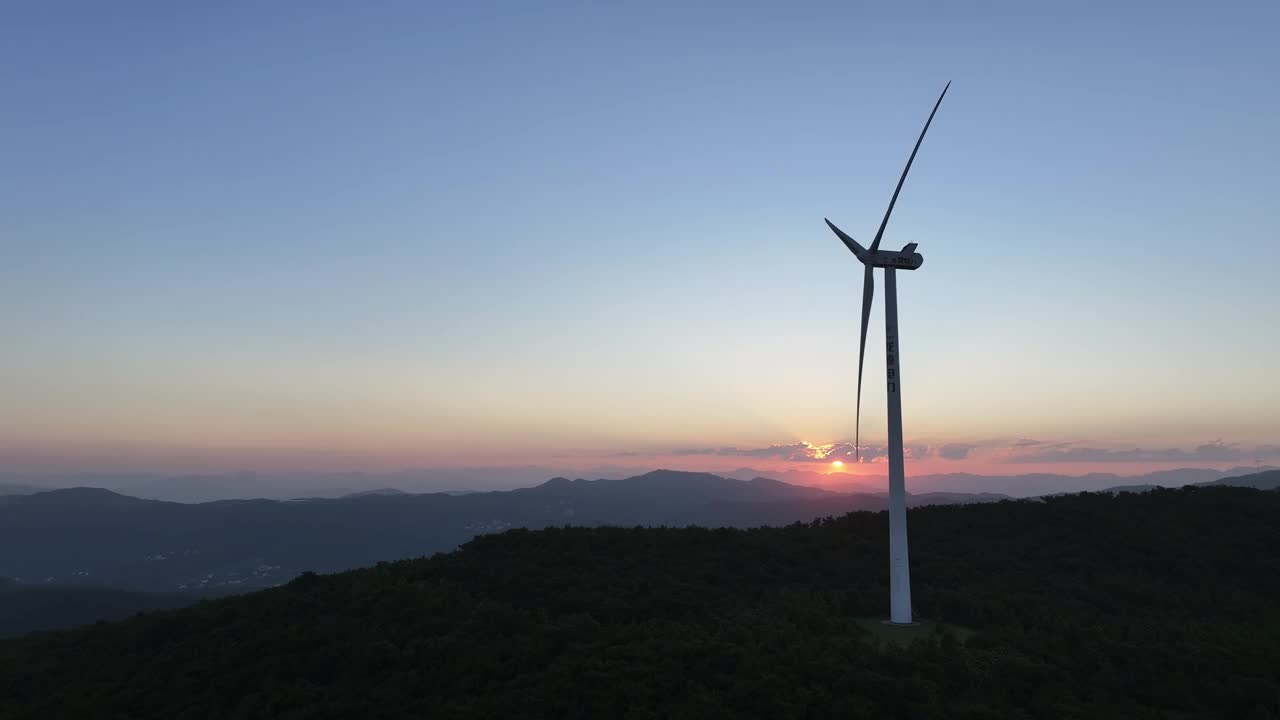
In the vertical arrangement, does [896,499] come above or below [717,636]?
above

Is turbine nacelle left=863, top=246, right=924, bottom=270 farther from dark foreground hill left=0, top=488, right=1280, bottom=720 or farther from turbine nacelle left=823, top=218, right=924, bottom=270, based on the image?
dark foreground hill left=0, top=488, right=1280, bottom=720

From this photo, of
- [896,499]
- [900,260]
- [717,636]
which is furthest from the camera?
[900,260]

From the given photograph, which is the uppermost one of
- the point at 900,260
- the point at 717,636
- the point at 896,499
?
the point at 900,260

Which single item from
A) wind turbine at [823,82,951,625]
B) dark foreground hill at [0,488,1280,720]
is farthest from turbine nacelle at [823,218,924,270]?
dark foreground hill at [0,488,1280,720]

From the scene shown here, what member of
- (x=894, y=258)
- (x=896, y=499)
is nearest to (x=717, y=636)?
(x=896, y=499)

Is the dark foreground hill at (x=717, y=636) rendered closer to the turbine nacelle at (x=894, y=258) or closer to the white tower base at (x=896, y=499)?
the white tower base at (x=896, y=499)

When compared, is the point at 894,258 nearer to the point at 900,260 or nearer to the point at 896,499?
the point at 900,260

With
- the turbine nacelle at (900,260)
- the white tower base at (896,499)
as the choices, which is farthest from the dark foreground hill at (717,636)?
the turbine nacelle at (900,260)
